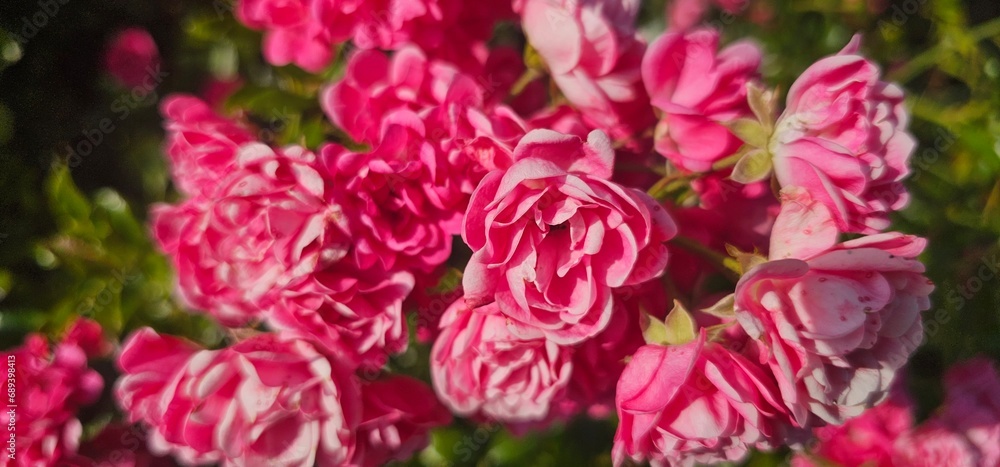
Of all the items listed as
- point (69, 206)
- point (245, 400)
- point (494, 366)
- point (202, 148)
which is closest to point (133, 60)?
point (69, 206)

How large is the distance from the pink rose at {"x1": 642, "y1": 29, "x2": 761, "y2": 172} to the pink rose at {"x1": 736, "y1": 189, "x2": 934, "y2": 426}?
0.30 feet

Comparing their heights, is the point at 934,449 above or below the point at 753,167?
below

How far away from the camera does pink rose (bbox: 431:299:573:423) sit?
1.85 ft

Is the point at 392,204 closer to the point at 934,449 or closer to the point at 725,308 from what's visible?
the point at 725,308

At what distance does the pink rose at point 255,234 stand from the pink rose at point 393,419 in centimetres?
14

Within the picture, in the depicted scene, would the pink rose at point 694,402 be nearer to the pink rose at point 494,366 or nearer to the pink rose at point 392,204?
the pink rose at point 494,366

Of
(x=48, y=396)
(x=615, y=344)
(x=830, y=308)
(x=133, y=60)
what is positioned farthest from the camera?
(x=133, y=60)

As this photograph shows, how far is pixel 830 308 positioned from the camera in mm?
481

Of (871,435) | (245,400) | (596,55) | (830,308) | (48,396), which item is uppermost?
(596,55)

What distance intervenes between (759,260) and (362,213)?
1.10ft

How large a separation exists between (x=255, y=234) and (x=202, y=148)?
101mm

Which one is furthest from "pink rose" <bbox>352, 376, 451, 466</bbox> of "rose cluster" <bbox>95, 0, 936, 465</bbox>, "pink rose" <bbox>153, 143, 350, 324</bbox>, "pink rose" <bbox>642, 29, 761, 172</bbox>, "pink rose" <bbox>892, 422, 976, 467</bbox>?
"pink rose" <bbox>892, 422, 976, 467</bbox>

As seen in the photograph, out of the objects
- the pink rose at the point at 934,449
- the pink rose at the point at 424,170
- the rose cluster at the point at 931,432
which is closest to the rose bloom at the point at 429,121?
the pink rose at the point at 424,170

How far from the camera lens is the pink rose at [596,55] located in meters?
0.60
